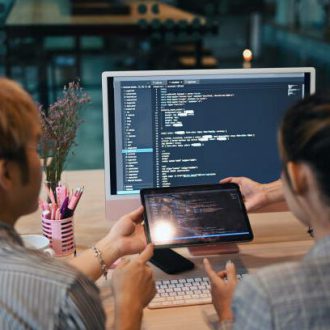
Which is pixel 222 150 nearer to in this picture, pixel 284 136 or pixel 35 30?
pixel 284 136

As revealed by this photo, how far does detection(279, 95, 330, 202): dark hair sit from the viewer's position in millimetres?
965

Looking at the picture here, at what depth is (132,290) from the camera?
1324 mm

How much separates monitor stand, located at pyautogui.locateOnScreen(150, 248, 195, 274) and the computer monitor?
15 cm

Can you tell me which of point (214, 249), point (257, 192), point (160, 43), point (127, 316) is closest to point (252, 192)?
point (257, 192)

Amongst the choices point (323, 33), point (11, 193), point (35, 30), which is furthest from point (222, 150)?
point (323, 33)

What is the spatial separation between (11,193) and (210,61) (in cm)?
458

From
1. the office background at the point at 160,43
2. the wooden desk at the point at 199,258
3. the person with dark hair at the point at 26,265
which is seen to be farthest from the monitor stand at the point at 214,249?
the office background at the point at 160,43

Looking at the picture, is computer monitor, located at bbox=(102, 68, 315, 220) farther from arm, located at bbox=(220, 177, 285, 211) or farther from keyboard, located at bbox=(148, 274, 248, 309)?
keyboard, located at bbox=(148, 274, 248, 309)

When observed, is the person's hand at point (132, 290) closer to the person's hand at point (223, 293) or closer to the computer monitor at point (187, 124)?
the person's hand at point (223, 293)

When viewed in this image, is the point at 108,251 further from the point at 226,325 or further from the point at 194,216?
the point at 226,325

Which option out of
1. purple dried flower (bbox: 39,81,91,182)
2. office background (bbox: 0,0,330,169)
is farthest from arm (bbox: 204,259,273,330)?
office background (bbox: 0,0,330,169)

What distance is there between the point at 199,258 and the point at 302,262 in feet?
2.37

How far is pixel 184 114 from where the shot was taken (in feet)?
5.54

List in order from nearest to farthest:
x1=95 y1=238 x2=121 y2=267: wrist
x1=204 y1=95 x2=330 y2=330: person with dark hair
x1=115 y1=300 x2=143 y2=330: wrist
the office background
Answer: x1=204 y1=95 x2=330 y2=330: person with dark hair → x1=115 y1=300 x2=143 y2=330: wrist → x1=95 y1=238 x2=121 y2=267: wrist → the office background
